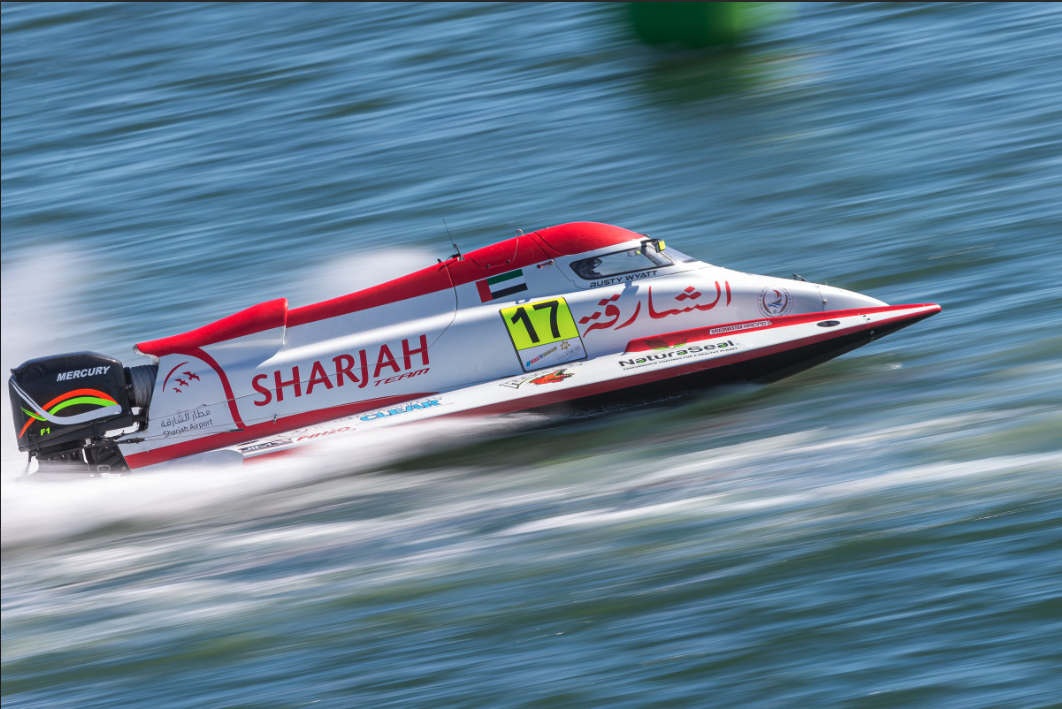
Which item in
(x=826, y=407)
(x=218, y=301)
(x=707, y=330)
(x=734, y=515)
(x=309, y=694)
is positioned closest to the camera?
(x=309, y=694)

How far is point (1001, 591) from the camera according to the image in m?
5.21

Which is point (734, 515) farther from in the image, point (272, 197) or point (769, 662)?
point (272, 197)

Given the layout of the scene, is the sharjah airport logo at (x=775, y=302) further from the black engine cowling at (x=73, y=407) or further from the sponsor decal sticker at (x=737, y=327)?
the black engine cowling at (x=73, y=407)

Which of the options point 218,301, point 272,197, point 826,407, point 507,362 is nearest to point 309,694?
point 507,362

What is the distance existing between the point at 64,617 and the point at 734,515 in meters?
4.05

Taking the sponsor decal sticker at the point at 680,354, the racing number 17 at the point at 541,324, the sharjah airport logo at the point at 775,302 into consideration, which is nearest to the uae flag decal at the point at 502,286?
the racing number 17 at the point at 541,324

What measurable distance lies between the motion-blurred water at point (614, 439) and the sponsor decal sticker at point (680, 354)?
0.36 metres

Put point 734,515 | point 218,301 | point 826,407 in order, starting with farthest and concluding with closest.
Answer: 1. point 218,301
2. point 826,407
3. point 734,515

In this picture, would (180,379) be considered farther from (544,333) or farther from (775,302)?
(775,302)

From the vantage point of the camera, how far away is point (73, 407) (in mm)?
8219

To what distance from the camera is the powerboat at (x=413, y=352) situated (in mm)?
8195

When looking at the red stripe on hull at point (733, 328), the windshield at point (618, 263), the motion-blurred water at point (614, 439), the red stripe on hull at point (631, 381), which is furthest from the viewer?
the windshield at point (618, 263)

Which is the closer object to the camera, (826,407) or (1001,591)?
(1001,591)

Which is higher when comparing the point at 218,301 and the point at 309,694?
the point at 218,301
